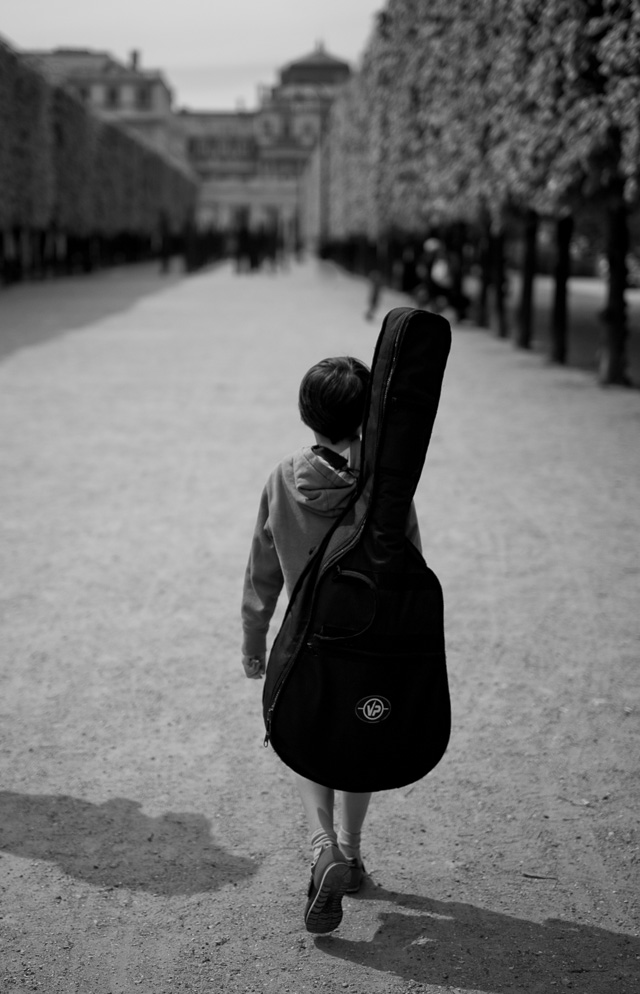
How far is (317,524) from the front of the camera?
2.75 meters

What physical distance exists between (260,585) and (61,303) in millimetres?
22204

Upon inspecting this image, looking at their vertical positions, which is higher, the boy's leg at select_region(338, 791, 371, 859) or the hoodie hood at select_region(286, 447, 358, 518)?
the hoodie hood at select_region(286, 447, 358, 518)

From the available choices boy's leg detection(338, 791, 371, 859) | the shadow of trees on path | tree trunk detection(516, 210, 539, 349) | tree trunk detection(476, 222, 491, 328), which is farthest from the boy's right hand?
tree trunk detection(476, 222, 491, 328)

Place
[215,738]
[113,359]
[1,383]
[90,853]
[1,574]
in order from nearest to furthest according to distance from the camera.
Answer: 1. [90,853]
2. [215,738]
3. [1,574]
4. [1,383]
5. [113,359]

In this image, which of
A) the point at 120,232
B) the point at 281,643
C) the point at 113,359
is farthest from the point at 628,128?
the point at 120,232

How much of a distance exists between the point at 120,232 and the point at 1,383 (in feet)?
135

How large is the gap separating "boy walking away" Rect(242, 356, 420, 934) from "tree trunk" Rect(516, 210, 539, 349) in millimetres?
13987

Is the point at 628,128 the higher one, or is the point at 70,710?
the point at 628,128

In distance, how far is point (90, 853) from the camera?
3.08m

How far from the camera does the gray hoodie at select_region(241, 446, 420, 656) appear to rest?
2.70 m

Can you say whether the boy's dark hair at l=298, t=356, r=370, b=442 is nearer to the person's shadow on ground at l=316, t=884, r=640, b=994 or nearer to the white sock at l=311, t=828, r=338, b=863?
the white sock at l=311, t=828, r=338, b=863

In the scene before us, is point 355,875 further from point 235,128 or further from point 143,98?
point 235,128

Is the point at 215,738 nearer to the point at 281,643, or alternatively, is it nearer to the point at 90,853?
the point at 90,853

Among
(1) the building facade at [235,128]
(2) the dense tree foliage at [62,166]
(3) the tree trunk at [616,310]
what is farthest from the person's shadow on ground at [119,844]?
(1) the building facade at [235,128]
